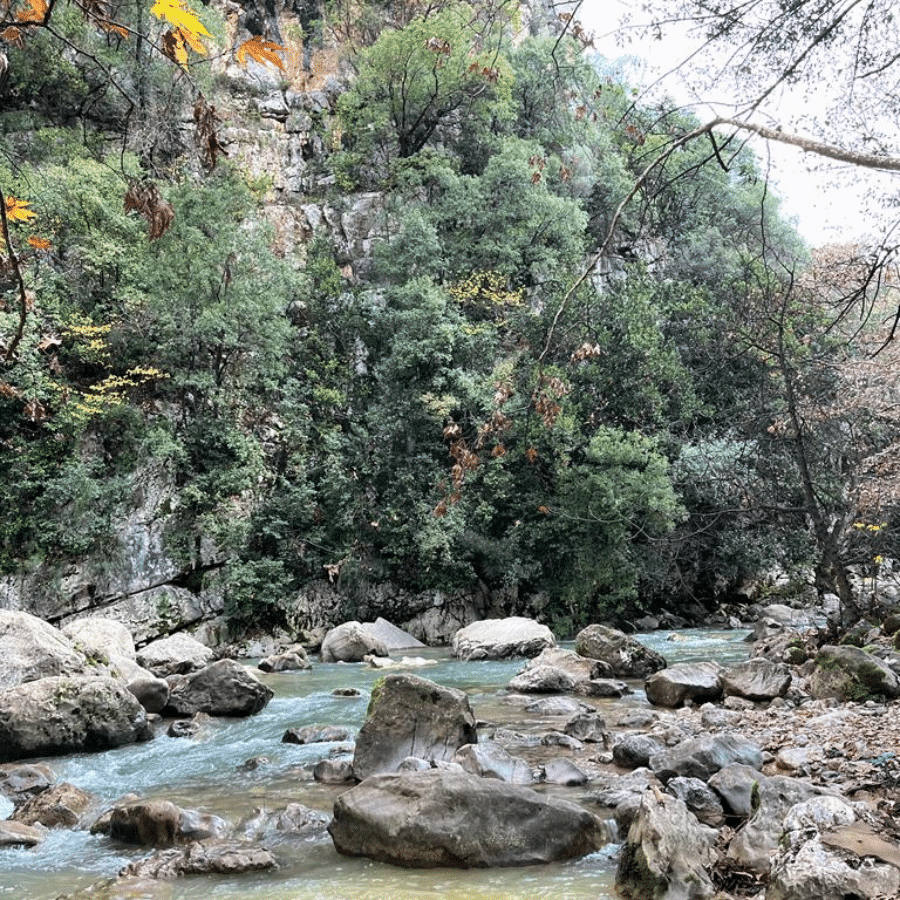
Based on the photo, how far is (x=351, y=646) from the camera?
14031mm

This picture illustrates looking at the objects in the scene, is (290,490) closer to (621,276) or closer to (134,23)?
(134,23)

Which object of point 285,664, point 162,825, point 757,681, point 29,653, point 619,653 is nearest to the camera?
point 162,825

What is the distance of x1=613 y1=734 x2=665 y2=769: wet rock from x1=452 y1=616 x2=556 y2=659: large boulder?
738 centimetres

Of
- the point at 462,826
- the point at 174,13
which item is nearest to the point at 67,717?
the point at 462,826

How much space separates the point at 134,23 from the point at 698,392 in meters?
16.9

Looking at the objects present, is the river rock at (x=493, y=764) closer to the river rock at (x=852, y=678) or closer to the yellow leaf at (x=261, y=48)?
the river rock at (x=852, y=678)

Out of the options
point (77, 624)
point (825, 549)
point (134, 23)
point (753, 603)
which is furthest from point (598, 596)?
point (134, 23)

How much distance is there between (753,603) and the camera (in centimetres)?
2022

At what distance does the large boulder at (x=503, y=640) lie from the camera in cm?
1316

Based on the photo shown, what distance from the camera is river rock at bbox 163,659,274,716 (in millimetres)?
8352

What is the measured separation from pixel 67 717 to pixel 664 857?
5.56m

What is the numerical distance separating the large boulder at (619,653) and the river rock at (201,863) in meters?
7.10

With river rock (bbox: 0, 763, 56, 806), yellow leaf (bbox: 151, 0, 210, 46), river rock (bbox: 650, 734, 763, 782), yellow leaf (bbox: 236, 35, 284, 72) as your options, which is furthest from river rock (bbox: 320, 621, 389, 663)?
yellow leaf (bbox: 151, 0, 210, 46)

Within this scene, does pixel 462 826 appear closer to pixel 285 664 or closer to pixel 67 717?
pixel 67 717
